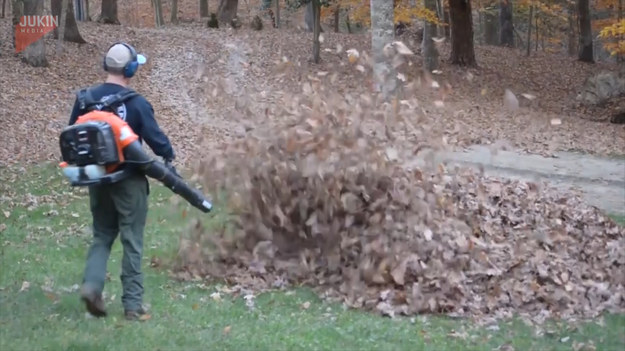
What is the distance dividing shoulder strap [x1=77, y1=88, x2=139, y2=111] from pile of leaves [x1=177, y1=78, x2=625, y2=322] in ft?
7.10

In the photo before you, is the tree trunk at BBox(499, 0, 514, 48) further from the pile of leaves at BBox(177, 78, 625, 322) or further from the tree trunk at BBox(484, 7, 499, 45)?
the pile of leaves at BBox(177, 78, 625, 322)

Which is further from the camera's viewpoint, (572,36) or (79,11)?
(572,36)

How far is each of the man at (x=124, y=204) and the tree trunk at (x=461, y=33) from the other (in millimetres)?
23121

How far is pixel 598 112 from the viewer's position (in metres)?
25.7

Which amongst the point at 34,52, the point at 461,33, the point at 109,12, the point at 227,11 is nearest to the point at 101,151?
the point at 34,52

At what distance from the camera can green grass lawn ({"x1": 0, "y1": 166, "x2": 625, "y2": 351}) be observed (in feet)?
20.5

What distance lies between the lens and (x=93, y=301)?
6531mm

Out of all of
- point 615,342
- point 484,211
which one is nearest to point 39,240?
point 484,211

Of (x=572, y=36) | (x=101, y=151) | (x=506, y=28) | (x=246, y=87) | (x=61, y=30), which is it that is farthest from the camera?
(x=572, y=36)

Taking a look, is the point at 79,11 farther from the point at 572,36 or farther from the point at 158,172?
the point at 158,172

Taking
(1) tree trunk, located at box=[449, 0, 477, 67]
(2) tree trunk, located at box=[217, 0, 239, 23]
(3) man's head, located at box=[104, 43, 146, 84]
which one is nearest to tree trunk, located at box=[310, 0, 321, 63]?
(1) tree trunk, located at box=[449, 0, 477, 67]

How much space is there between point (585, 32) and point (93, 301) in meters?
31.9

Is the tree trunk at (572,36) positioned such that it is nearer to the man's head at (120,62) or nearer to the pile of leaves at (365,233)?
the pile of leaves at (365,233)

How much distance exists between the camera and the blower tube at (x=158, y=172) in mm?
6332
